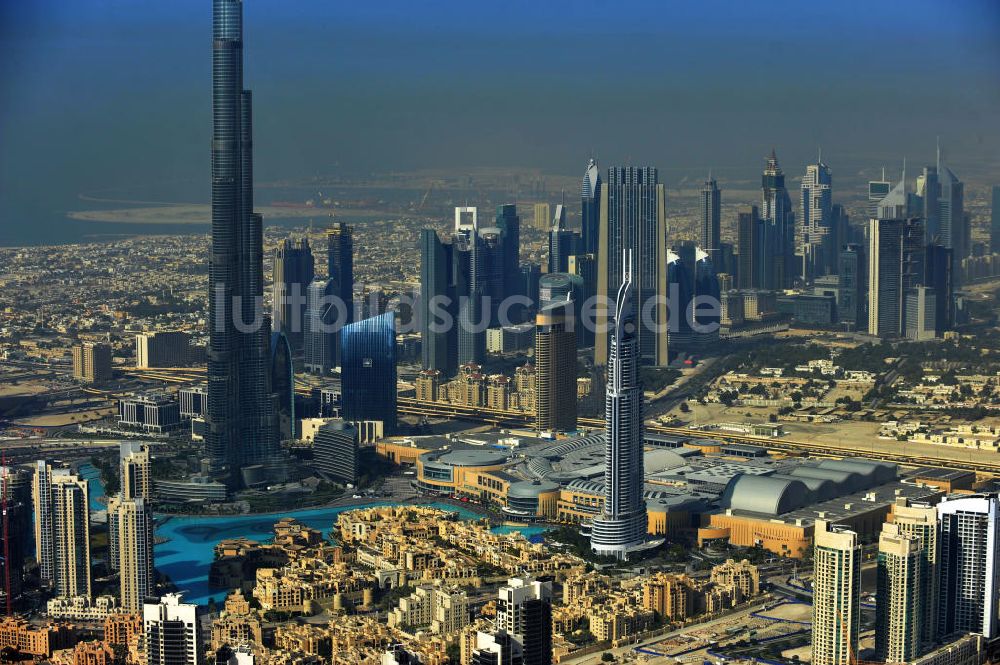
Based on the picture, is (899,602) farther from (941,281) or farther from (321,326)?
(941,281)

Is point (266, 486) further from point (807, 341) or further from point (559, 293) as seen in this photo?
point (807, 341)

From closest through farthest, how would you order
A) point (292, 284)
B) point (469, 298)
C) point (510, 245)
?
point (292, 284) → point (469, 298) → point (510, 245)

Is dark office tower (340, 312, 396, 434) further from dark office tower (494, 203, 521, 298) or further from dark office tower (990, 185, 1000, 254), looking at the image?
dark office tower (990, 185, 1000, 254)

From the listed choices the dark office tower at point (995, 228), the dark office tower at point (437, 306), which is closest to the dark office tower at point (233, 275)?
the dark office tower at point (437, 306)

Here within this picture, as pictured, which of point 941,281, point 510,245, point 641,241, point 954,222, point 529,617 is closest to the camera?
point 529,617

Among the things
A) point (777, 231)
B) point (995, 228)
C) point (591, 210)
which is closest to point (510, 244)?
point (591, 210)

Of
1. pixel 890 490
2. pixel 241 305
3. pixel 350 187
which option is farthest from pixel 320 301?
pixel 890 490

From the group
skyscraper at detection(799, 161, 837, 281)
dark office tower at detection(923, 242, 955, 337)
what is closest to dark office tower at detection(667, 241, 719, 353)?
skyscraper at detection(799, 161, 837, 281)
